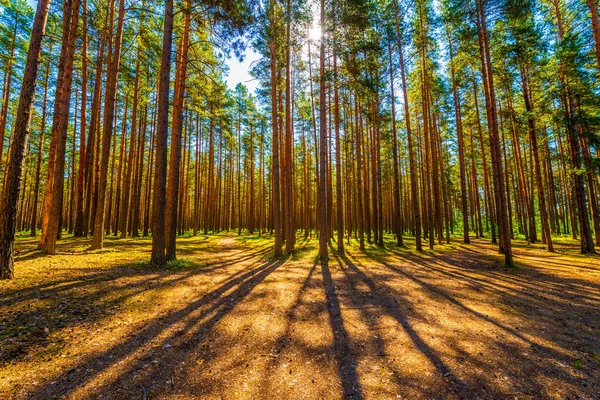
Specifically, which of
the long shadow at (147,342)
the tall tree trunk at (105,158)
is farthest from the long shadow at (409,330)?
the tall tree trunk at (105,158)

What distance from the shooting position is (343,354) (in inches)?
137

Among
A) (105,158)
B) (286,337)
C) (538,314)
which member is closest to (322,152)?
(286,337)

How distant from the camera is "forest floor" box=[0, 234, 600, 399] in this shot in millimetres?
2768

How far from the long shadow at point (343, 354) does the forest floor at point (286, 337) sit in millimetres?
26

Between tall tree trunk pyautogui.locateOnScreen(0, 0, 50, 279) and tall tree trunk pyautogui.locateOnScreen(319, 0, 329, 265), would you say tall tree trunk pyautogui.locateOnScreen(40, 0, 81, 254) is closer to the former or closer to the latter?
tall tree trunk pyautogui.locateOnScreen(0, 0, 50, 279)

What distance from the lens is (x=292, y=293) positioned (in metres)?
6.32

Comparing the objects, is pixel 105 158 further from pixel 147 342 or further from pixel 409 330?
pixel 409 330

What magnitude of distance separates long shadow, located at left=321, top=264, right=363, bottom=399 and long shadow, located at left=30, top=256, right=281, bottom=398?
215 centimetres

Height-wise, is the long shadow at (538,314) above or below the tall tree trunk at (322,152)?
below

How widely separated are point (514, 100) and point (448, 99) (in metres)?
4.63

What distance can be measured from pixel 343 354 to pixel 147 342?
294 centimetres

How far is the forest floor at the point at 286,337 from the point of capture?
2768 millimetres

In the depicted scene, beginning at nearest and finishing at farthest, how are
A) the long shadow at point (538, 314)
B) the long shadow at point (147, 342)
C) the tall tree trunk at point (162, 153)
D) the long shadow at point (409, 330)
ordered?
the long shadow at point (147, 342), the long shadow at point (409, 330), the long shadow at point (538, 314), the tall tree trunk at point (162, 153)

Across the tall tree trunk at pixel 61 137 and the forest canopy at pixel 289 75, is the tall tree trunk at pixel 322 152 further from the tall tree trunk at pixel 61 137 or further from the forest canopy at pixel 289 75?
the tall tree trunk at pixel 61 137
